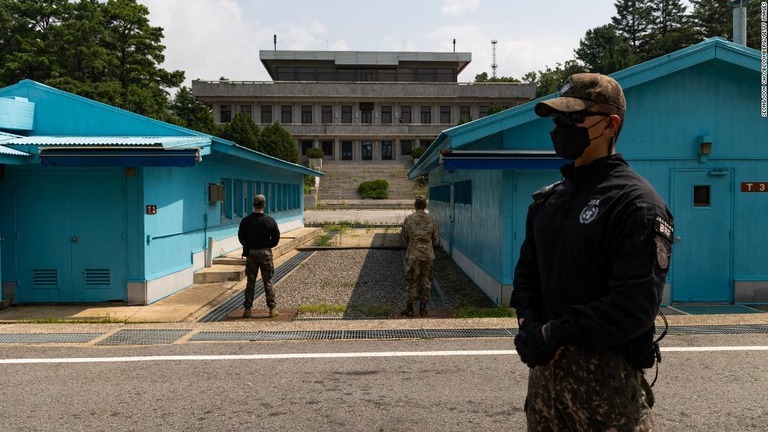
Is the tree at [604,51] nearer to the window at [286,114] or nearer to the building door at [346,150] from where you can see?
the building door at [346,150]

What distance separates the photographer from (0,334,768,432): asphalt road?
4809 millimetres

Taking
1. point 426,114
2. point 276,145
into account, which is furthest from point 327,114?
point 276,145

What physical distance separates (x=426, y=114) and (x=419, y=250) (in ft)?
183

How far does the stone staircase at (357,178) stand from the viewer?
158 feet

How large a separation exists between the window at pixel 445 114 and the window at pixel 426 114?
118 cm

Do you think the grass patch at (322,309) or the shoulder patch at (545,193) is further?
the grass patch at (322,309)

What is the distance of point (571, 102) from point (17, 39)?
5390 cm

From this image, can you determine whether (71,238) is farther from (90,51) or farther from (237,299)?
(90,51)

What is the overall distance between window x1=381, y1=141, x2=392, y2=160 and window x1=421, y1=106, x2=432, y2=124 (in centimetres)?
432

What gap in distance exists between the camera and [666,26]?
69.0 m

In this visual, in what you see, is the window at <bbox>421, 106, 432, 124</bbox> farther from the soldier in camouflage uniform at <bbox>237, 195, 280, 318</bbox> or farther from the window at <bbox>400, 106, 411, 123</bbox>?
the soldier in camouflage uniform at <bbox>237, 195, 280, 318</bbox>

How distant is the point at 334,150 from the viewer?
63.9 m

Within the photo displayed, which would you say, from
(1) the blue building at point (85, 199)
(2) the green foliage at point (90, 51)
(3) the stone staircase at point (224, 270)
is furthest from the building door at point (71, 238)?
(2) the green foliage at point (90, 51)

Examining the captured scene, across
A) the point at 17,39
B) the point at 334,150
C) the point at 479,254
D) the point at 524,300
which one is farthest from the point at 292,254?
the point at 334,150
